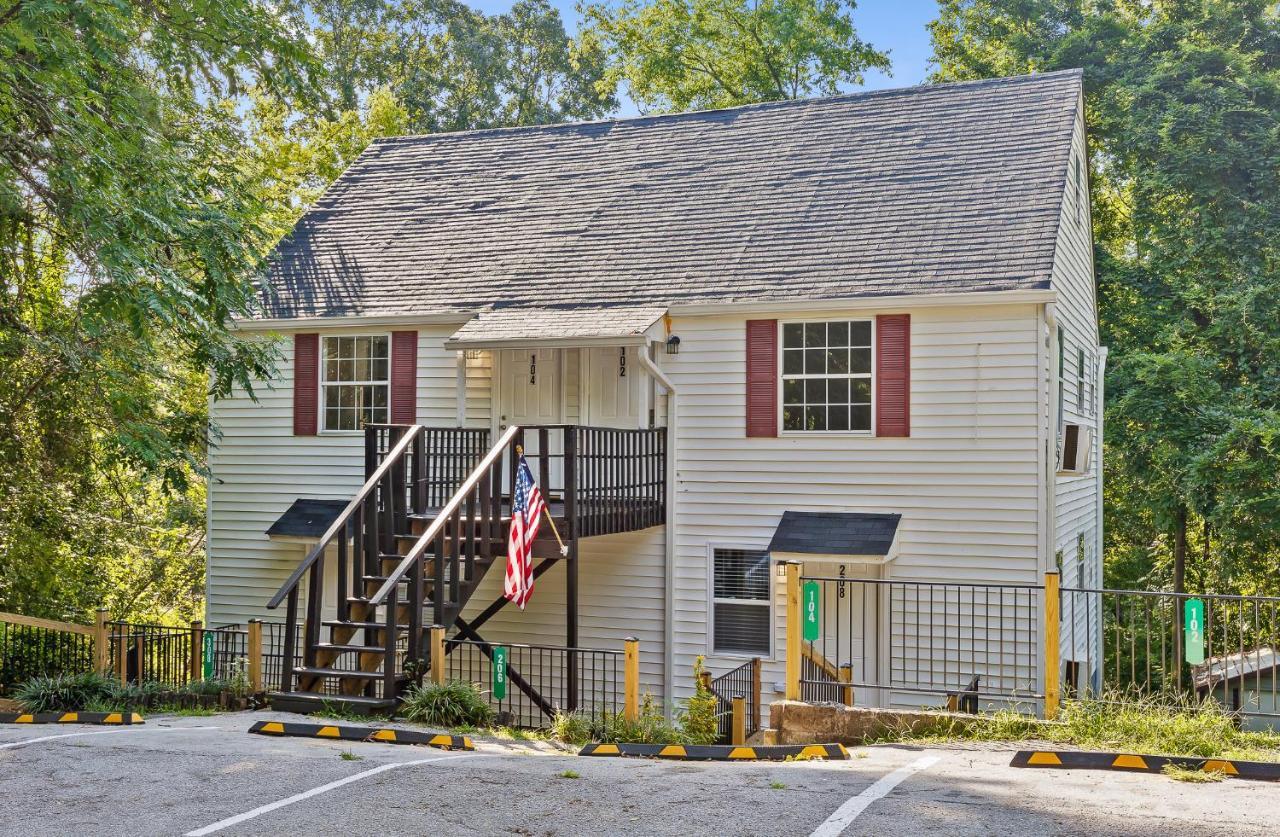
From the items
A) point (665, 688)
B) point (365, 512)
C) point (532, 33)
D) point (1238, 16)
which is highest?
point (532, 33)

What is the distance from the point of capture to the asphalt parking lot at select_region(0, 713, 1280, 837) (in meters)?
6.60

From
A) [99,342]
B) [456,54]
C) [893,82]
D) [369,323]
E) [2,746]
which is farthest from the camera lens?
[456,54]

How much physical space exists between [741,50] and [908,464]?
21474mm

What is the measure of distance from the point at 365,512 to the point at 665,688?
175 inches

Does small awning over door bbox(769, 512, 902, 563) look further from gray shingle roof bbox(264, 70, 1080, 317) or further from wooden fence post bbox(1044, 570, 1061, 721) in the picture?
wooden fence post bbox(1044, 570, 1061, 721)

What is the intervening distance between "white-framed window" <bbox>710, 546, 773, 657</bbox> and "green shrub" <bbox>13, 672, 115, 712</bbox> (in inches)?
278

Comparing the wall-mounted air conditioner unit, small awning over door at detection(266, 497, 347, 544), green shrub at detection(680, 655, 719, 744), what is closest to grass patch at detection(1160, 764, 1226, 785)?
green shrub at detection(680, 655, 719, 744)

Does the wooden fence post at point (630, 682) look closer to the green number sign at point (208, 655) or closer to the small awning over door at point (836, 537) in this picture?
the small awning over door at point (836, 537)

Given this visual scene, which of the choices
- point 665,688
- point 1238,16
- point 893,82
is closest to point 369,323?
point 665,688

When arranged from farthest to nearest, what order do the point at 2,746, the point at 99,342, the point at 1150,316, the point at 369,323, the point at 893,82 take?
the point at 893,82 → the point at 1150,316 → the point at 369,323 → the point at 99,342 → the point at 2,746

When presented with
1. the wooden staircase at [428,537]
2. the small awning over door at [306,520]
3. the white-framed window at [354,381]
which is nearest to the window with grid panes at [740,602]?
the wooden staircase at [428,537]

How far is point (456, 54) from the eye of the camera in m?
42.1

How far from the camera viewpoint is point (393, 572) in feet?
40.9

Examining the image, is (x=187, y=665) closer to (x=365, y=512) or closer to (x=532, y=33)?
(x=365, y=512)
